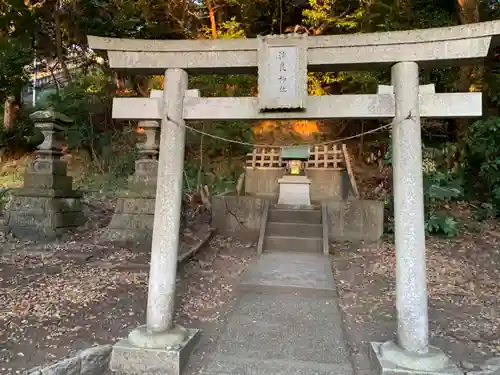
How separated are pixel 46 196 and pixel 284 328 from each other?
5594mm

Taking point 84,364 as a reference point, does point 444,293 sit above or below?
above

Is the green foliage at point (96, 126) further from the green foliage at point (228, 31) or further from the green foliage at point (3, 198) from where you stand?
the green foliage at point (228, 31)

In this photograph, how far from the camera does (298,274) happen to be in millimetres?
5918

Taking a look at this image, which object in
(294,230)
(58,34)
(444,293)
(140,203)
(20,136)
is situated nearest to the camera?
(444,293)

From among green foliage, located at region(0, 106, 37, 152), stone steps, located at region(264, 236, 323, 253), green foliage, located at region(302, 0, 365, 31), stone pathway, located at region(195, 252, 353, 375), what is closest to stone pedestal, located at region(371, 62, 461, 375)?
stone pathway, located at region(195, 252, 353, 375)

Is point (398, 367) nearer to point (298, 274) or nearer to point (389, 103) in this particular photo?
point (389, 103)

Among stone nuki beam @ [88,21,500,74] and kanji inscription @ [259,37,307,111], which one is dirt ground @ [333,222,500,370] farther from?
stone nuki beam @ [88,21,500,74]

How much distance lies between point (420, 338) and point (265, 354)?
4.69 ft

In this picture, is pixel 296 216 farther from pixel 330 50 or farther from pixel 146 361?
pixel 146 361

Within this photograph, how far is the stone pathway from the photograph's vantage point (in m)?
3.50

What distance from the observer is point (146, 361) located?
11.1 ft

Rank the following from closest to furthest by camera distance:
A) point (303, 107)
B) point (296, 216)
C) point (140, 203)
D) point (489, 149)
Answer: point (303, 107), point (140, 203), point (489, 149), point (296, 216)

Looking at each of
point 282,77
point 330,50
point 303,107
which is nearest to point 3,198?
point 282,77

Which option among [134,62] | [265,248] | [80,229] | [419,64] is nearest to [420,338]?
[419,64]
